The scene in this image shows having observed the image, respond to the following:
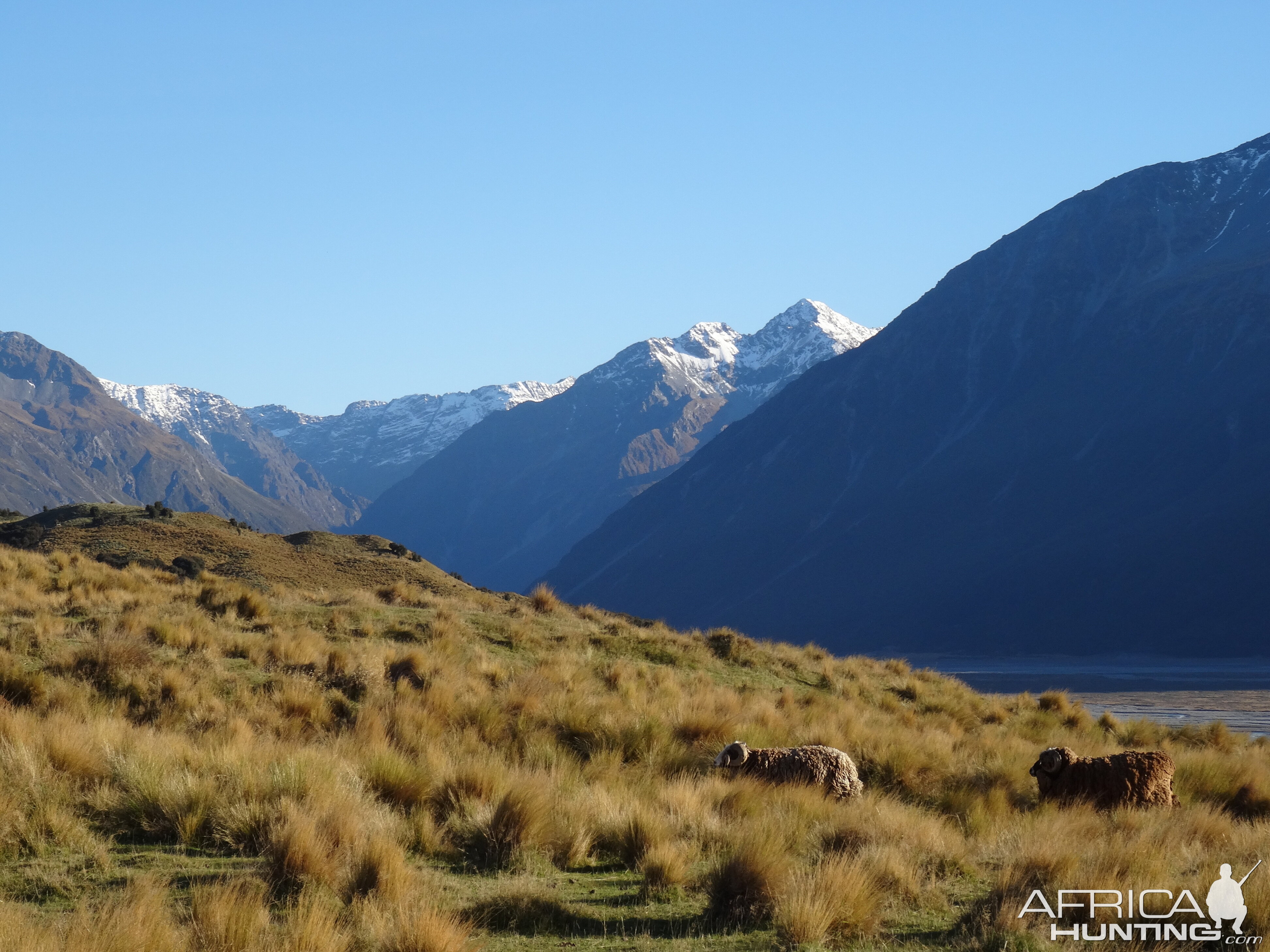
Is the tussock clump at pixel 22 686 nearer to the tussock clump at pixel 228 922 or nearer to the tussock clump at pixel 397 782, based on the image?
the tussock clump at pixel 397 782

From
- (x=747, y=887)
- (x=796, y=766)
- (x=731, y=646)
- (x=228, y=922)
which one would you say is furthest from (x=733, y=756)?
(x=731, y=646)

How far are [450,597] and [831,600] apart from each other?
13657 centimetres

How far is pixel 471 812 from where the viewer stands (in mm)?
9180

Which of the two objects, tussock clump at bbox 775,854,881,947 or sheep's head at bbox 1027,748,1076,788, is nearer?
tussock clump at bbox 775,854,881,947

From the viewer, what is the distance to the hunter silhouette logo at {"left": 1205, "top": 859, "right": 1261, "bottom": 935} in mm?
7402

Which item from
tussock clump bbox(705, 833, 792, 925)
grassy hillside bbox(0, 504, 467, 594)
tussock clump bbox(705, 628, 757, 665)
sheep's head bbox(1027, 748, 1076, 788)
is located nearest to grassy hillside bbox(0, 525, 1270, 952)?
tussock clump bbox(705, 833, 792, 925)

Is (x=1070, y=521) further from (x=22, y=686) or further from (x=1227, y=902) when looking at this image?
(x=1227, y=902)

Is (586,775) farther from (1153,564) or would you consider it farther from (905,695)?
(1153,564)

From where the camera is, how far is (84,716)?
37.6ft

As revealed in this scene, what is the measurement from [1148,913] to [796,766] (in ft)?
16.0

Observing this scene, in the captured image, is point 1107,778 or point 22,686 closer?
point 22,686

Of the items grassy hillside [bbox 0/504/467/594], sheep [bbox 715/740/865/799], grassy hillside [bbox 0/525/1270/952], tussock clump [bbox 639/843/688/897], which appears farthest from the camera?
grassy hillside [bbox 0/504/467/594]

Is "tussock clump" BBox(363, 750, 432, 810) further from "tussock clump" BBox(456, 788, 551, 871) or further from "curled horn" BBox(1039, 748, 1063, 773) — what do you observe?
"curled horn" BBox(1039, 748, 1063, 773)

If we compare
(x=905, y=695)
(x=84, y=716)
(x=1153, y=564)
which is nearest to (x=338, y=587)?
(x=905, y=695)
